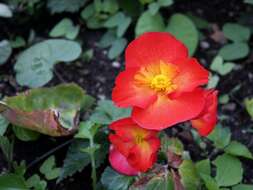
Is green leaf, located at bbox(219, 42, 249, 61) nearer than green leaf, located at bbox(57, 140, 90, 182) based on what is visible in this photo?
No

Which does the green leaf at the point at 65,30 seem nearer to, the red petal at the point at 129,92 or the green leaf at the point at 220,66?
the green leaf at the point at 220,66

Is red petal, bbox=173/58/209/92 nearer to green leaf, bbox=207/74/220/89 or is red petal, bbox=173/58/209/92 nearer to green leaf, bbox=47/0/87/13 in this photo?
green leaf, bbox=207/74/220/89

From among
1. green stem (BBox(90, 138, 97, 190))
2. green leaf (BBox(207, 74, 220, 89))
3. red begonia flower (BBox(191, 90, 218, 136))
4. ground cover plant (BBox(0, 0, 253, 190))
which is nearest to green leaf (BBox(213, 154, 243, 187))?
ground cover plant (BBox(0, 0, 253, 190))

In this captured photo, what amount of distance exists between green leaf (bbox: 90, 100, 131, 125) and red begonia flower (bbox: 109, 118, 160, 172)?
205 mm

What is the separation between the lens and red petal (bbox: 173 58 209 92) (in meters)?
1.24

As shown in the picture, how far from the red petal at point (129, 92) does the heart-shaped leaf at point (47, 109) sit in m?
0.25

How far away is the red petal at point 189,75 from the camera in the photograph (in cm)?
124

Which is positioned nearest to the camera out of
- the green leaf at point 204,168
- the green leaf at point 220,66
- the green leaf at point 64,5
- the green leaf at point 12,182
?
the green leaf at point 12,182

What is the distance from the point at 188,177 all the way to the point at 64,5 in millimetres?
857

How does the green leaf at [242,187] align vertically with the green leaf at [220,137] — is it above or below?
below

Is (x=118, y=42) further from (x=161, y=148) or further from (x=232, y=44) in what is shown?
(x=161, y=148)

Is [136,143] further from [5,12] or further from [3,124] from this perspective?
[5,12]

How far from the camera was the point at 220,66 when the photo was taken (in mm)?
1882

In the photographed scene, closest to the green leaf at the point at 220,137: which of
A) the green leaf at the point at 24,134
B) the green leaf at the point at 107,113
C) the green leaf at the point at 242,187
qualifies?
the green leaf at the point at 242,187
